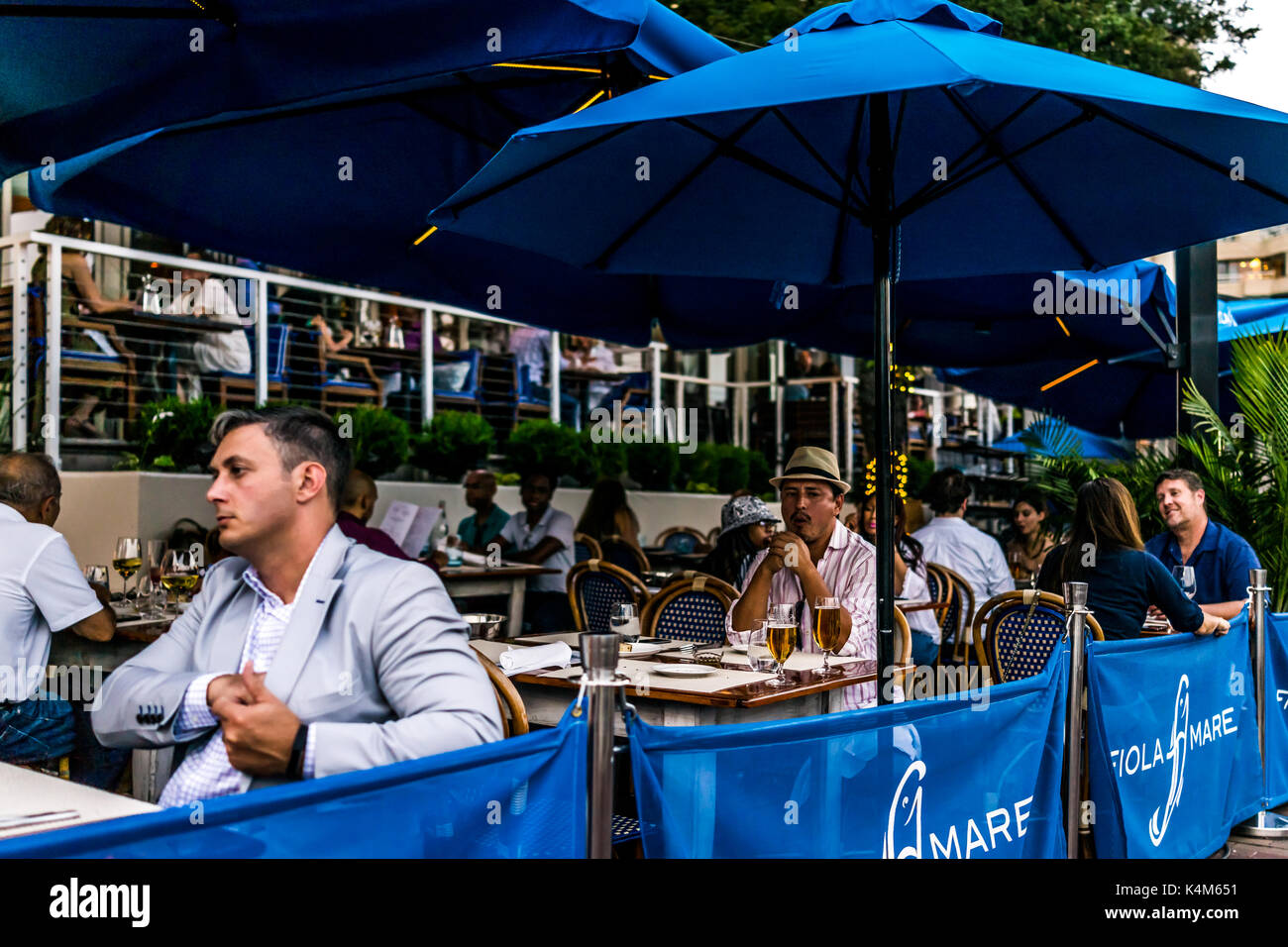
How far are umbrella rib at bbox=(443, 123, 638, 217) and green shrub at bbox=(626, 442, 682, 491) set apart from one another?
357 inches

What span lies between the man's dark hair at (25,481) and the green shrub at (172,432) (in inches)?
183

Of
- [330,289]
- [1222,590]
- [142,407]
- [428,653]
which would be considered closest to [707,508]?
[330,289]

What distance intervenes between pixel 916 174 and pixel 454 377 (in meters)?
8.21

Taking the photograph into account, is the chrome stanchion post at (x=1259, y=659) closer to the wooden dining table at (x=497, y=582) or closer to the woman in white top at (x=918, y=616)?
the woman in white top at (x=918, y=616)

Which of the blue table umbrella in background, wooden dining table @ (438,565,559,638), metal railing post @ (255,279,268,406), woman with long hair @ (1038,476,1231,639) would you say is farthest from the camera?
metal railing post @ (255,279,268,406)

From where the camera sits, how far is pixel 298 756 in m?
2.21

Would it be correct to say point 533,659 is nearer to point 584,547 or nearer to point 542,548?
point 542,548

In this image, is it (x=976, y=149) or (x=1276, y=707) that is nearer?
(x=976, y=149)

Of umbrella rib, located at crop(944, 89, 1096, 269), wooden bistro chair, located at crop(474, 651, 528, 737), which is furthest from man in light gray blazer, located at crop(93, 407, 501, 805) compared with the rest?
umbrella rib, located at crop(944, 89, 1096, 269)

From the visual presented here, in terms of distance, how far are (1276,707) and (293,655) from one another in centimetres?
480

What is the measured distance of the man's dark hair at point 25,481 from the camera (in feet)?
14.1

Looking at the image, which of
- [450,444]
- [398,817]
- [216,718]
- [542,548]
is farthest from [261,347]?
[398,817]

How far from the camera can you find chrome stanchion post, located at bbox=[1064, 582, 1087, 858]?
3721 millimetres

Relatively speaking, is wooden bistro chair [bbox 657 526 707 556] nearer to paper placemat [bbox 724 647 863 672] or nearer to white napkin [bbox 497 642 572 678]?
paper placemat [bbox 724 647 863 672]
